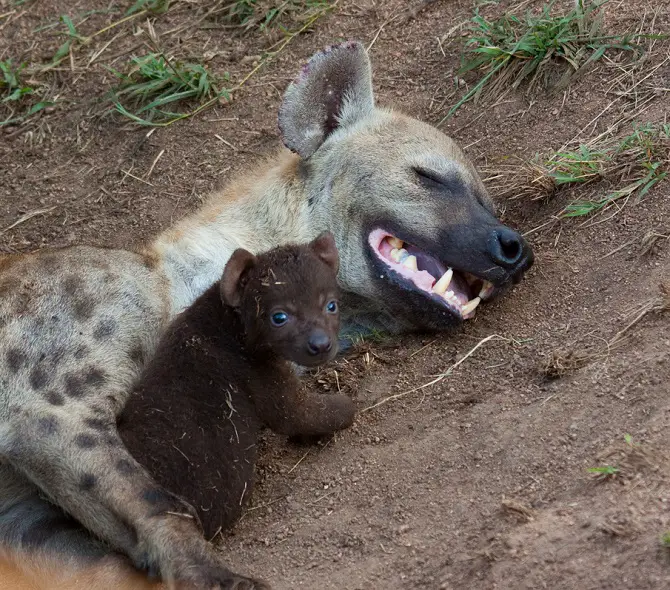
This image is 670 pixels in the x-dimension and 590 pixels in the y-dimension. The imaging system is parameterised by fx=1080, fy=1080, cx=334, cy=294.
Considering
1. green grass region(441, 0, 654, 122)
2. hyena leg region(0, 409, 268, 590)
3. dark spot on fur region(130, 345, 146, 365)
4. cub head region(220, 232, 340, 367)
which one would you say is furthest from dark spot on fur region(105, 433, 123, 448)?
green grass region(441, 0, 654, 122)

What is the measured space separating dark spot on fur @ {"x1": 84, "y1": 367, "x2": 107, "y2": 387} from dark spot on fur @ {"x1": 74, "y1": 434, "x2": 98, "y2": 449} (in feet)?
0.89

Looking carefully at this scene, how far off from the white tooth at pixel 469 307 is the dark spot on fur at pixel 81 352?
1.57 metres

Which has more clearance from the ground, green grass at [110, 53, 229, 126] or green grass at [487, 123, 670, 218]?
green grass at [110, 53, 229, 126]

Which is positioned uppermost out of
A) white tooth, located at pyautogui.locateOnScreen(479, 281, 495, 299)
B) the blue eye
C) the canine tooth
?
the blue eye

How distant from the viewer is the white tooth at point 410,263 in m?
4.70

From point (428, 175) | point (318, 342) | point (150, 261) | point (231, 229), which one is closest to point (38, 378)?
point (150, 261)

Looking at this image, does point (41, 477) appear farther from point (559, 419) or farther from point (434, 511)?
point (559, 419)

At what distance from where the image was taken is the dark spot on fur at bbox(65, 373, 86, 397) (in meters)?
3.96

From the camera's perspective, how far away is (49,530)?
393 cm

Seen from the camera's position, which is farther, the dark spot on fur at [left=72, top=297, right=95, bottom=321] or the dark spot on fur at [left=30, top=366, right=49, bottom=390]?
the dark spot on fur at [left=72, top=297, right=95, bottom=321]

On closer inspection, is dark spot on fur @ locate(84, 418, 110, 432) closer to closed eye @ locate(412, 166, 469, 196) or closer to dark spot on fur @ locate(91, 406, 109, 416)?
dark spot on fur @ locate(91, 406, 109, 416)

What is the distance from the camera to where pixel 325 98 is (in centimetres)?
499

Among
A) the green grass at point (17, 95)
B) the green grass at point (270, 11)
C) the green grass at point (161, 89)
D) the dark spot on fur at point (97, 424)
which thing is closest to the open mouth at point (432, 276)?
the dark spot on fur at point (97, 424)

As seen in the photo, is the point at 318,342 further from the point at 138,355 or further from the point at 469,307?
the point at 469,307
